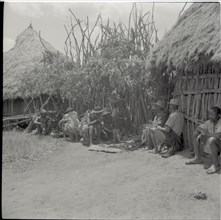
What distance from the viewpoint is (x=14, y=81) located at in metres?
14.1

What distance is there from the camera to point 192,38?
23.4 ft

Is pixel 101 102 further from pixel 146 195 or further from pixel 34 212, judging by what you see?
pixel 34 212

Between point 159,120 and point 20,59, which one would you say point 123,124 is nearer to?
point 159,120

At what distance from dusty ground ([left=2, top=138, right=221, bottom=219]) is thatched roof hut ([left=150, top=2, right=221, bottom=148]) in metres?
1.11

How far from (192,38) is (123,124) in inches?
138

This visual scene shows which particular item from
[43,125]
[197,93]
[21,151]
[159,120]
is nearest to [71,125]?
[43,125]

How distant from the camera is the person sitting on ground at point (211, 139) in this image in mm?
5938

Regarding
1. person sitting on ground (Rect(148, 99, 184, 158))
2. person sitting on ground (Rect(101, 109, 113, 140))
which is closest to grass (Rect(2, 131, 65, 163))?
person sitting on ground (Rect(101, 109, 113, 140))

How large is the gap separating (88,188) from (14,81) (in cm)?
972

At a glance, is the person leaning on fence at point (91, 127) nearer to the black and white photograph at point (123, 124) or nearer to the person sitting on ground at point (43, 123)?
the black and white photograph at point (123, 124)

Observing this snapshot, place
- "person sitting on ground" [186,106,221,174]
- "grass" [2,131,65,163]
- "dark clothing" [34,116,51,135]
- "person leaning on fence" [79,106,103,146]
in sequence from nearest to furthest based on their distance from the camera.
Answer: "person sitting on ground" [186,106,221,174], "grass" [2,131,65,163], "person leaning on fence" [79,106,103,146], "dark clothing" [34,116,51,135]

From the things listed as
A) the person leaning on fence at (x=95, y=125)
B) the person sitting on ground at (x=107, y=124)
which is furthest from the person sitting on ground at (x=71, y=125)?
the person sitting on ground at (x=107, y=124)

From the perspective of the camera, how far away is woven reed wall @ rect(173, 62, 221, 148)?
686cm

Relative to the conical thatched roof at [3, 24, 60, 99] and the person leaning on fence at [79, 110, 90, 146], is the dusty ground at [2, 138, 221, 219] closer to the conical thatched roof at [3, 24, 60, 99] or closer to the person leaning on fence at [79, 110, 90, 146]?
the person leaning on fence at [79, 110, 90, 146]
